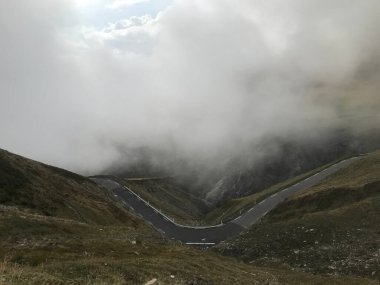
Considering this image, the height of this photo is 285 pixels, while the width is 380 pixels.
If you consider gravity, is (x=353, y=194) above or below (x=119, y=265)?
above

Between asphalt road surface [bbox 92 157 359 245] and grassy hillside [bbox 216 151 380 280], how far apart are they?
2193 cm

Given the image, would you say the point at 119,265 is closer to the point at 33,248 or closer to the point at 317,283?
the point at 33,248

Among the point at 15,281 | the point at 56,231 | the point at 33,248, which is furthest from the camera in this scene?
the point at 56,231

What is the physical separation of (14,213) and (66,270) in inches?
978

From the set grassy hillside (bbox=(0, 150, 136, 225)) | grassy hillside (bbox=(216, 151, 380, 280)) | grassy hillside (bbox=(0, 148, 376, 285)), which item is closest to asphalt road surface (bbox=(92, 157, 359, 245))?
grassy hillside (bbox=(0, 150, 136, 225))

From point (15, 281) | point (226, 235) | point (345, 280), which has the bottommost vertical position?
point (15, 281)

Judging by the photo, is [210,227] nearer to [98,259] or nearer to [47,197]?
[47,197]

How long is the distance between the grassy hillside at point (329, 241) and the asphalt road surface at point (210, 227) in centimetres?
2193

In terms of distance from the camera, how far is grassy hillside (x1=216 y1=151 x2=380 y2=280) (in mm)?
45844

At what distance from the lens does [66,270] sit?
19.2 metres

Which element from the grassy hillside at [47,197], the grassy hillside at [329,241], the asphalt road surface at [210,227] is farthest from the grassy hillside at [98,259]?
the asphalt road surface at [210,227]

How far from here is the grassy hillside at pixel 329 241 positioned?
150ft

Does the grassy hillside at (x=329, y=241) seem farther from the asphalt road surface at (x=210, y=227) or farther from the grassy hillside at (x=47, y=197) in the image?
the grassy hillside at (x=47, y=197)

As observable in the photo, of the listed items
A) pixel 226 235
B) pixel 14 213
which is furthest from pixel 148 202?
pixel 14 213
